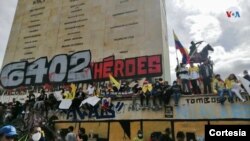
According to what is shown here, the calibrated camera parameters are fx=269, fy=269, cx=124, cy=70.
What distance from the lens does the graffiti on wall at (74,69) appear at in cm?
1900

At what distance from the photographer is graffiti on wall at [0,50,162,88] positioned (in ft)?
62.3

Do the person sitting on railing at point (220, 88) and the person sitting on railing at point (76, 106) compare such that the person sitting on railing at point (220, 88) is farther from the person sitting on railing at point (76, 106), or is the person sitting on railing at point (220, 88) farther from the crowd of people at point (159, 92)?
the person sitting on railing at point (76, 106)

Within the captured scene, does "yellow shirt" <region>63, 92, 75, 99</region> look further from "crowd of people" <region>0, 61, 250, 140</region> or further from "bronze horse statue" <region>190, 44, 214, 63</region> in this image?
"bronze horse statue" <region>190, 44, 214, 63</region>

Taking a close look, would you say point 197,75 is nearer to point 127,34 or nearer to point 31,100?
point 127,34

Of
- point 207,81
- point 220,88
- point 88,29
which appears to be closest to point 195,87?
point 207,81

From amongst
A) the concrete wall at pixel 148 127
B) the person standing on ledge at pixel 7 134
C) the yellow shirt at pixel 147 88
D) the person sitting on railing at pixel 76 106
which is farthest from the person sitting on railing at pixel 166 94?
the person standing on ledge at pixel 7 134

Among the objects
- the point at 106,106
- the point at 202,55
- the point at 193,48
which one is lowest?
the point at 106,106

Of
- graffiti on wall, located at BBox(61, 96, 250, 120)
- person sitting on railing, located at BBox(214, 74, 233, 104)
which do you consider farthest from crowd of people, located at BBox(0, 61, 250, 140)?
graffiti on wall, located at BBox(61, 96, 250, 120)

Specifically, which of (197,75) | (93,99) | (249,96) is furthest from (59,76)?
(249,96)

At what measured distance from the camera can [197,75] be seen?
13812 mm

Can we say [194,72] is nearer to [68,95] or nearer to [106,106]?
[106,106]

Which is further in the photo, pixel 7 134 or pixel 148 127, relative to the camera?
pixel 148 127

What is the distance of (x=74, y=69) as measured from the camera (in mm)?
22000

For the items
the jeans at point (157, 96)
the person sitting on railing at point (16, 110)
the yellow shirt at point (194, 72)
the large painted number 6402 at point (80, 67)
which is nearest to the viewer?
the jeans at point (157, 96)
